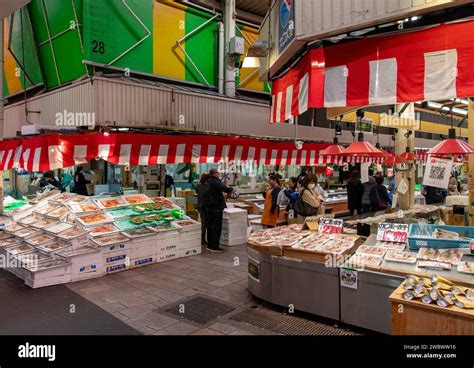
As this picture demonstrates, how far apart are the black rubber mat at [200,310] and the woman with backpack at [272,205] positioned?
17.0 ft

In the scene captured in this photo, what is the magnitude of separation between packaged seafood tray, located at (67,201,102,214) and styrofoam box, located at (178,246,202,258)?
8.10ft

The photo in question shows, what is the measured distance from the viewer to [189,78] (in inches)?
445

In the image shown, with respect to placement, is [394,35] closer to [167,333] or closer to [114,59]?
[167,333]

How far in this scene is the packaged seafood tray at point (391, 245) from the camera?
5.30m

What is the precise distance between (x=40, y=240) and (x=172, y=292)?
3.67m

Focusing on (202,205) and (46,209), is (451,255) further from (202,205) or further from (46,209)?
(46,209)

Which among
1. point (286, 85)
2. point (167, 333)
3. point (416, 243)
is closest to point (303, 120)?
point (286, 85)

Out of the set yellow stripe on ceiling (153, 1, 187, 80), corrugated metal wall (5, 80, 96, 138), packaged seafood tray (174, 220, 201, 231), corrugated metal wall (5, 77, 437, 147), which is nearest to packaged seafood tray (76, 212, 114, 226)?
packaged seafood tray (174, 220, 201, 231)

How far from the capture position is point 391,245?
5461 millimetres

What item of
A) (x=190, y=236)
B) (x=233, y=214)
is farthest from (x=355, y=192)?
(x=190, y=236)

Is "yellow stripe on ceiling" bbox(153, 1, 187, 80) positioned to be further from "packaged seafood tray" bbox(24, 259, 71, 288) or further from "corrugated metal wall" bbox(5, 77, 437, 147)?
"packaged seafood tray" bbox(24, 259, 71, 288)

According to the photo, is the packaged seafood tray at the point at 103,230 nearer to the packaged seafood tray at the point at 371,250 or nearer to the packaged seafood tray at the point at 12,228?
the packaged seafood tray at the point at 12,228

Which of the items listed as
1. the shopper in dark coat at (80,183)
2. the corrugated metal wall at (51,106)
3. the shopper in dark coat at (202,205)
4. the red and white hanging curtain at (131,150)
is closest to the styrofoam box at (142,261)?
the shopper in dark coat at (202,205)

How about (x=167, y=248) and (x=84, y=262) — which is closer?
(x=84, y=262)
